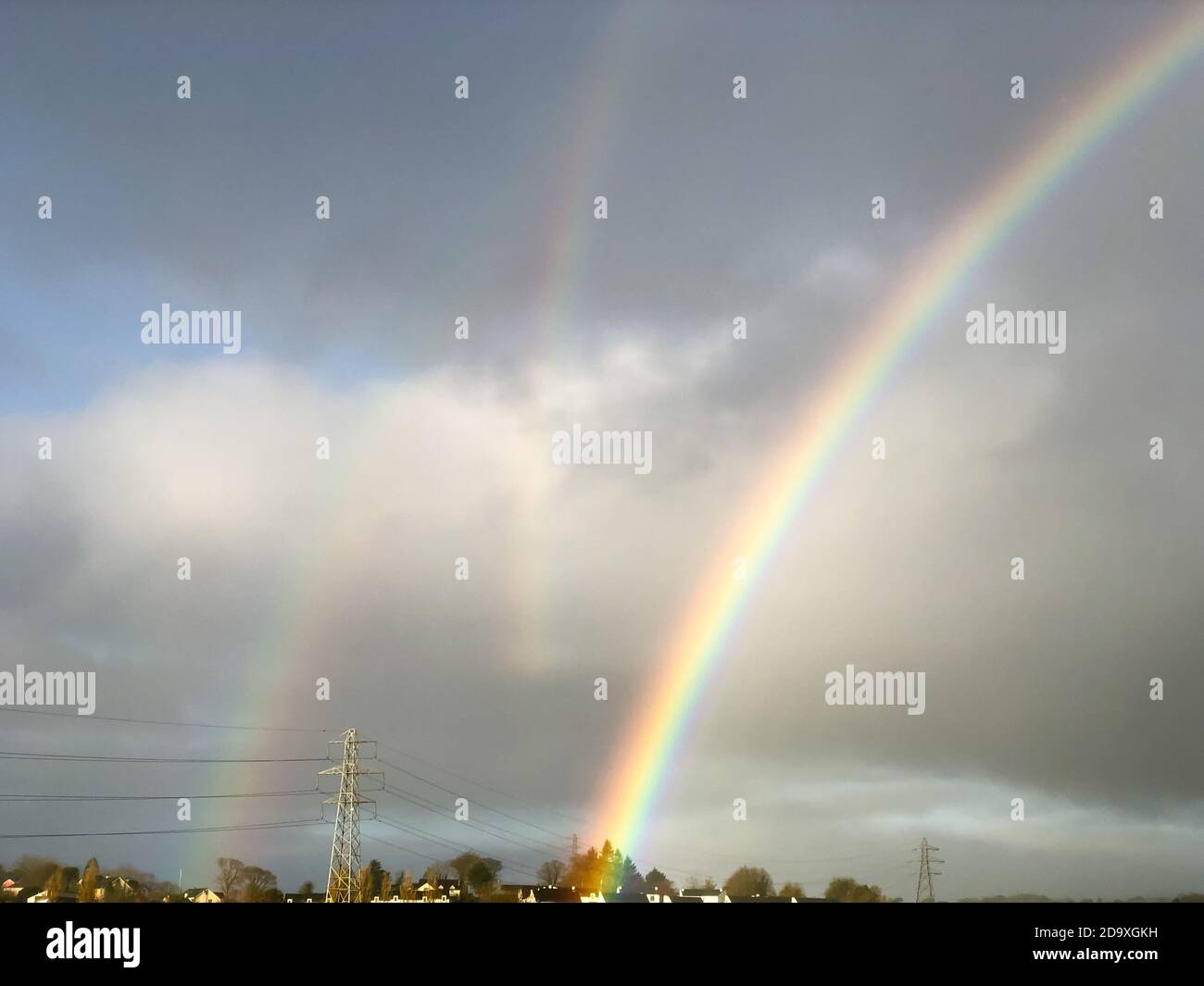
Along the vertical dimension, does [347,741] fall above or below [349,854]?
above

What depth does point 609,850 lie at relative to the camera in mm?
118000
